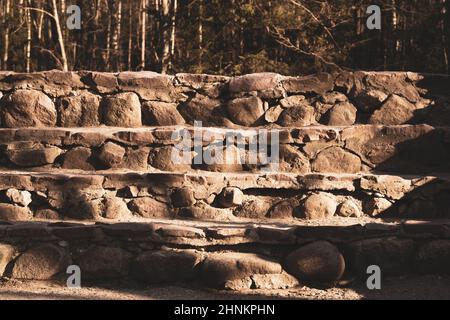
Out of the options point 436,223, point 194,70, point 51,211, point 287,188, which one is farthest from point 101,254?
point 194,70

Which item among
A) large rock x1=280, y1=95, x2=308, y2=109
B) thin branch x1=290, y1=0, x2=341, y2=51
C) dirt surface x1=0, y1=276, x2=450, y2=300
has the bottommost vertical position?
dirt surface x1=0, y1=276, x2=450, y2=300

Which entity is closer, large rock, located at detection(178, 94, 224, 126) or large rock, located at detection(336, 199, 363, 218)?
large rock, located at detection(336, 199, 363, 218)

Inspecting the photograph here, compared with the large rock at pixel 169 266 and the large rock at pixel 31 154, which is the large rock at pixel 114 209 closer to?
the large rock at pixel 169 266

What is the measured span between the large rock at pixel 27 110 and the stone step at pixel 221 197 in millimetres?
980

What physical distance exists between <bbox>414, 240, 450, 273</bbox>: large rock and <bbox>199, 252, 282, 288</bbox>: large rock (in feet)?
3.46

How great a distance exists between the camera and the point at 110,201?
6.09m

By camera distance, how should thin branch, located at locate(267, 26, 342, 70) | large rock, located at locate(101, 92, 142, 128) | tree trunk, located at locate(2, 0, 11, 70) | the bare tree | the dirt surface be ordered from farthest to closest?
tree trunk, located at locate(2, 0, 11, 70)
the bare tree
thin branch, located at locate(267, 26, 342, 70)
large rock, located at locate(101, 92, 142, 128)
the dirt surface

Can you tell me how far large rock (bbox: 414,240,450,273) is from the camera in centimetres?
553

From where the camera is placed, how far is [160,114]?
708cm

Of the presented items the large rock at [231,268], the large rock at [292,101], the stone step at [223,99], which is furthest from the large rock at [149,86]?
the large rock at [231,268]

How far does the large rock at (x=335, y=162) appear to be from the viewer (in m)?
6.54

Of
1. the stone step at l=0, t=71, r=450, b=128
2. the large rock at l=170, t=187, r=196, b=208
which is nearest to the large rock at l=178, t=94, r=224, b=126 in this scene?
the stone step at l=0, t=71, r=450, b=128

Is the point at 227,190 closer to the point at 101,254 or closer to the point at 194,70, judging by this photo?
the point at 101,254

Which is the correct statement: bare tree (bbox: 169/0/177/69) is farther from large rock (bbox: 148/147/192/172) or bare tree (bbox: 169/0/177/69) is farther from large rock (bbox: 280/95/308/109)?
large rock (bbox: 148/147/192/172)
